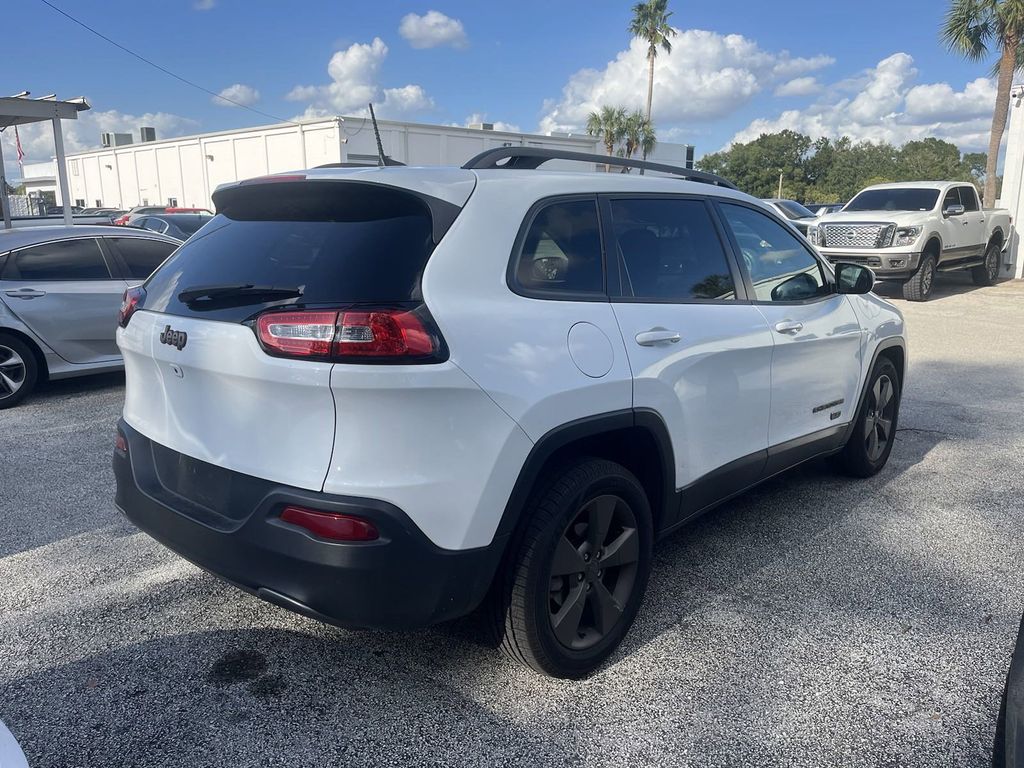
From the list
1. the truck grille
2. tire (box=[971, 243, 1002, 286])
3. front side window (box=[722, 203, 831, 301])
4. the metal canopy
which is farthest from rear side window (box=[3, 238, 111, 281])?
tire (box=[971, 243, 1002, 286])

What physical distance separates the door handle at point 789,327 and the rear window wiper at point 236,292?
233 cm

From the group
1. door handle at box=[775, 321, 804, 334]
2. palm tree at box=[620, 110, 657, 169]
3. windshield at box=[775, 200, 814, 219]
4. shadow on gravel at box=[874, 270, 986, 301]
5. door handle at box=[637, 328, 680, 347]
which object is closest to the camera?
door handle at box=[637, 328, 680, 347]

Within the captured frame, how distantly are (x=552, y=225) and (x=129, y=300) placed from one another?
169 cm

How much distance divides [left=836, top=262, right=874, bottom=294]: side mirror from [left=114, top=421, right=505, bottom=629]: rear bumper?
2872 millimetres

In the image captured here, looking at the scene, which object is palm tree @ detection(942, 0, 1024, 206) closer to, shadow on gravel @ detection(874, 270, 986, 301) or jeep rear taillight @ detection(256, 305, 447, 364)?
shadow on gravel @ detection(874, 270, 986, 301)

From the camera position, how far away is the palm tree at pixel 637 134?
50219 mm

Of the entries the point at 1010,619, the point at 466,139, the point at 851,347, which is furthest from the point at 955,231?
the point at 466,139

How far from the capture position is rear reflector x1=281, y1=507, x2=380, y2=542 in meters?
2.23

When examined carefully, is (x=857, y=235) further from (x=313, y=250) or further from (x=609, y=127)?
(x=609, y=127)

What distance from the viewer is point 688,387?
315cm

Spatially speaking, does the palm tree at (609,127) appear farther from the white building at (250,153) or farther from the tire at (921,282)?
the tire at (921,282)

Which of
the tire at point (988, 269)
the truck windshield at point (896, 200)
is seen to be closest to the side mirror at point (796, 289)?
the truck windshield at point (896, 200)

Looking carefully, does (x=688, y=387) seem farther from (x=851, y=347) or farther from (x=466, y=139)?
(x=466, y=139)

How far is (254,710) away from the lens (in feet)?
8.67
